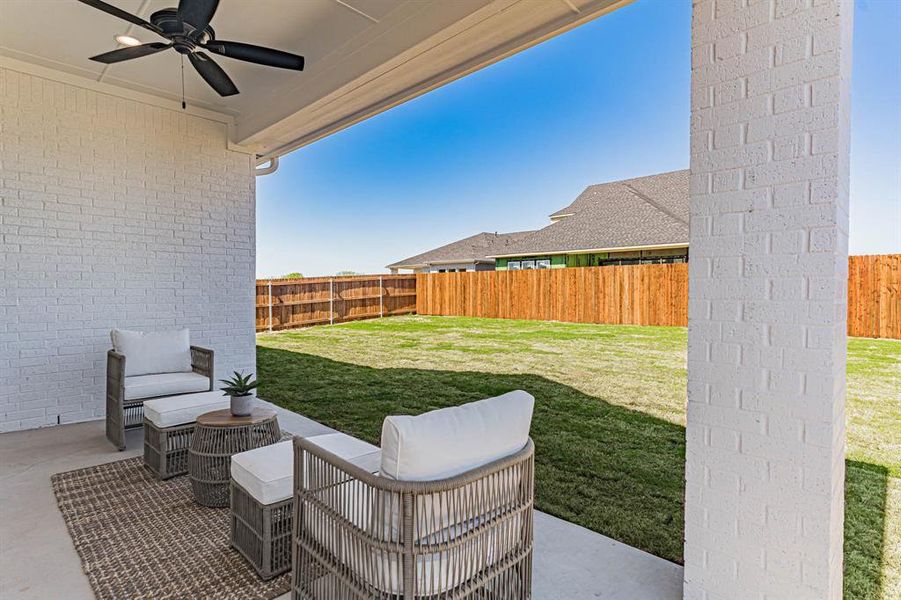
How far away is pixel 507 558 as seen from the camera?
174 centimetres

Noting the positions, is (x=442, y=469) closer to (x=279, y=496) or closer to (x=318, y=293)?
(x=279, y=496)

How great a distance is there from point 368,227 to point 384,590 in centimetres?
1770

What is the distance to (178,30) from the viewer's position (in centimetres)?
298

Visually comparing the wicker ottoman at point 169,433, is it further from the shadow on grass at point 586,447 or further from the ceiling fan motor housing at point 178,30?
the ceiling fan motor housing at point 178,30

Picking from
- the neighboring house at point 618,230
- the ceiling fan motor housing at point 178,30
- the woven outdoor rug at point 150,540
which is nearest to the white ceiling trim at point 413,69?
the ceiling fan motor housing at point 178,30

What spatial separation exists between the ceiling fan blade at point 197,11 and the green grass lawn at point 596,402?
324 centimetres

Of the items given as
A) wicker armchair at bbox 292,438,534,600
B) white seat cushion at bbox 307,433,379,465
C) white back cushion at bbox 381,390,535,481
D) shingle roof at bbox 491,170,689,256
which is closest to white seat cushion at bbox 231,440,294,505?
white seat cushion at bbox 307,433,379,465

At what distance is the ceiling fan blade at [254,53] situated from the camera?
3104 mm

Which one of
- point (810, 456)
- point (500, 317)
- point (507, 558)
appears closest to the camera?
point (810, 456)

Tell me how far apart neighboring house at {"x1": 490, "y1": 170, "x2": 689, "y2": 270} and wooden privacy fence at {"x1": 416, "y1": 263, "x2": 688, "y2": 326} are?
6.22 feet

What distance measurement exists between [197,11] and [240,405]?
7.65ft

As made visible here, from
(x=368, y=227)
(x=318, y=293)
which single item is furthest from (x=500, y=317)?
(x=368, y=227)

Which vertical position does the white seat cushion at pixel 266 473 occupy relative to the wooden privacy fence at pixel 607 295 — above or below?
below

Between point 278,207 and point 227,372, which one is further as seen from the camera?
point 278,207
